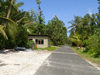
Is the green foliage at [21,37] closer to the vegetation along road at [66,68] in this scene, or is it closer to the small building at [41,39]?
the small building at [41,39]

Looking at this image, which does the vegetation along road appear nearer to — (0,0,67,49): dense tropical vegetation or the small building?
(0,0,67,49): dense tropical vegetation

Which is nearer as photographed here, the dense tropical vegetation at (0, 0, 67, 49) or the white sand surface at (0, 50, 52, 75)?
the white sand surface at (0, 50, 52, 75)

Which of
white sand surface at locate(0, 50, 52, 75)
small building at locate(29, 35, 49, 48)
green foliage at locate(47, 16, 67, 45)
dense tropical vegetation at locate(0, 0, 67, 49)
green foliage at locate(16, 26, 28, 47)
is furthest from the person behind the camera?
green foliage at locate(47, 16, 67, 45)

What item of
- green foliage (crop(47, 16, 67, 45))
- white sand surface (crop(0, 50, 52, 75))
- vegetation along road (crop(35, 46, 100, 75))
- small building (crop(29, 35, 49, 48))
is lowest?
vegetation along road (crop(35, 46, 100, 75))

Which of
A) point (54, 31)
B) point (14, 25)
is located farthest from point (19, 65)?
point (54, 31)

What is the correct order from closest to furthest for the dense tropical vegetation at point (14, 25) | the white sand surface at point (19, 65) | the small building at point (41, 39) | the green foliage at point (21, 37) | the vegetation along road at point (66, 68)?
the white sand surface at point (19, 65) < the vegetation along road at point (66, 68) < the dense tropical vegetation at point (14, 25) < the green foliage at point (21, 37) < the small building at point (41, 39)

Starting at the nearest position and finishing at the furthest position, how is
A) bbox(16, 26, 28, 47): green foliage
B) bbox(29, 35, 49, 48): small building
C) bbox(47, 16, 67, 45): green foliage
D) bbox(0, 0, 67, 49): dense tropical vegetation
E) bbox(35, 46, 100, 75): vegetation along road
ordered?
1. bbox(35, 46, 100, 75): vegetation along road
2. bbox(0, 0, 67, 49): dense tropical vegetation
3. bbox(16, 26, 28, 47): green foliage
4. bbox(29, 35, 49, 48): small building
5. bbox(47, 16, 67, 45): green foliage

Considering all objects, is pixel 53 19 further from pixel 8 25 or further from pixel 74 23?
pixel 8 25

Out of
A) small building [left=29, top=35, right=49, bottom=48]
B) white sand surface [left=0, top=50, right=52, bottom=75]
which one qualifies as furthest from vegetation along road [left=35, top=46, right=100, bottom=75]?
small building [left=29, top=35, right=49, bottom=48]

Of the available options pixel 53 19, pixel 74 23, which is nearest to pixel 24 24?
pixel 74 23

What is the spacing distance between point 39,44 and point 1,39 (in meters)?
14.2

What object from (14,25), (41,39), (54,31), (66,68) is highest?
(54,31)

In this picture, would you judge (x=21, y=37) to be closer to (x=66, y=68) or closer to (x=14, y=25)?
(x=14, y=25)

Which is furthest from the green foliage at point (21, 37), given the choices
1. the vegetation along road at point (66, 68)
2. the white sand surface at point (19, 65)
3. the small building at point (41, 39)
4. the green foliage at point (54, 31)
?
the green foliage at point (54, 31)
